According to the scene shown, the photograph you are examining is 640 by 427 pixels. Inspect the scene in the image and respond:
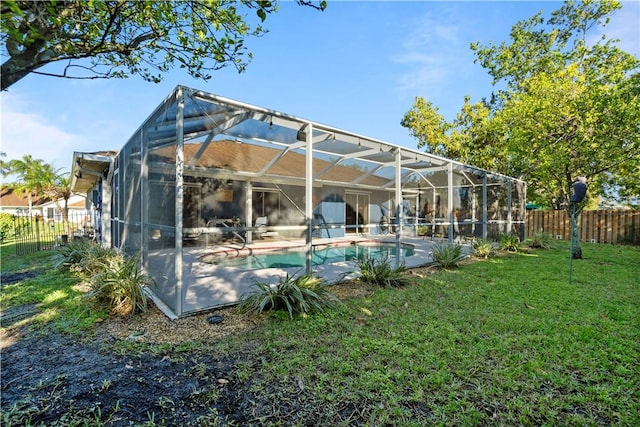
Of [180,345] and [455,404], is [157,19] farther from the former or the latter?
[455,404]

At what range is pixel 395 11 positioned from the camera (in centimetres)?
671

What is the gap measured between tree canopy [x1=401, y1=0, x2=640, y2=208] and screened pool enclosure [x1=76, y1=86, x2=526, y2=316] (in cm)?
183

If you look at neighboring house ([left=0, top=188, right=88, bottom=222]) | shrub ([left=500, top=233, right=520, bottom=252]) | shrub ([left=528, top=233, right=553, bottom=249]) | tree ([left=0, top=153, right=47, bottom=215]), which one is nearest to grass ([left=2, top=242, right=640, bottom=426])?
shrub ([left=500, top=233, right=520, bottom=252])

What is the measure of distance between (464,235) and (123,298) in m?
10.5

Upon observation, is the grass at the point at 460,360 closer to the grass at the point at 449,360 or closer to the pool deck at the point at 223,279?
the grass at the point at 449,360

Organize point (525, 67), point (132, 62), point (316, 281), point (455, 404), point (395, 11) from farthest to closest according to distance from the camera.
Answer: point (525, 67), point (395, 11), point (316, 281), point (132, 62), point (455, 404)

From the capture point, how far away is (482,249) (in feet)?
32.0

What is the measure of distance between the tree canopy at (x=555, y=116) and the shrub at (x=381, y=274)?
741 cm

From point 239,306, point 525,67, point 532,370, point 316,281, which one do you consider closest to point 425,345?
point 532,370

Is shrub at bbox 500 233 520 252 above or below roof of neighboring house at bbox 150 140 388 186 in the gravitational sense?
below

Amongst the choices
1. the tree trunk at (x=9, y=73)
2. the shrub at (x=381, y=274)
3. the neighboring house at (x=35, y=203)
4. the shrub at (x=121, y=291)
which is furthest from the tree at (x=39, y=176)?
the tree trunk at (x=9, y=73)

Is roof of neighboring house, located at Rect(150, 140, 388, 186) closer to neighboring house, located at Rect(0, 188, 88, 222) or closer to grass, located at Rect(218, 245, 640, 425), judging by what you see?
grass, located at Rect(218, 245, 640, 425)

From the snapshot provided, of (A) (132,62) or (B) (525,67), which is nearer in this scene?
(A) (132,62)

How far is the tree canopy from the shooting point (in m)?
9.06
